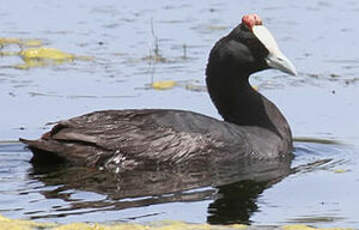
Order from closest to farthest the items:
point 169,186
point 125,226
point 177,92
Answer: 1. point 125,226
2. point 169,186
3. point 177,92

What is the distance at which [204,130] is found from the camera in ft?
37.0

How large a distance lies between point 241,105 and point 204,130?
2.87 feet

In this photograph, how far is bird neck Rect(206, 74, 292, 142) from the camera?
1199 cm

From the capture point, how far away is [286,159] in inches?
465

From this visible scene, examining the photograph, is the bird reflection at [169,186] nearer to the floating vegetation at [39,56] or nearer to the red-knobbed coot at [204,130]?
the red-knobbed coot at [204,130]

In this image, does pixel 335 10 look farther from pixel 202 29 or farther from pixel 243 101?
pixel 243 101

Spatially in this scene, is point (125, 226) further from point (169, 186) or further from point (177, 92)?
point (177, 92)

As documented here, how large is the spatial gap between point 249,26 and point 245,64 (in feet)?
1.17

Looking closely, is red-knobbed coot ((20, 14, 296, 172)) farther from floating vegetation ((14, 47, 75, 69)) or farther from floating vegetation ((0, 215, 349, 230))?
floating vegetation ((14, 47, 75, 69))

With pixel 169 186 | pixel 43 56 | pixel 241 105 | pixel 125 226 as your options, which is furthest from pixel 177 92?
pixel 125 226

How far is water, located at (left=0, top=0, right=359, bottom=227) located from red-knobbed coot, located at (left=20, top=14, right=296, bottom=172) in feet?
0.78

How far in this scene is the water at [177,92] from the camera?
32.2 ft

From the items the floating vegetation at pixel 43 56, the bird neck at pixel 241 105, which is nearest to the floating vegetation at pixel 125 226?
the bird neck at pixel 241 105

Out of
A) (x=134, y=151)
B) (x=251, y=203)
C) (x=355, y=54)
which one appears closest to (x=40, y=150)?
(x=134, y=151)
